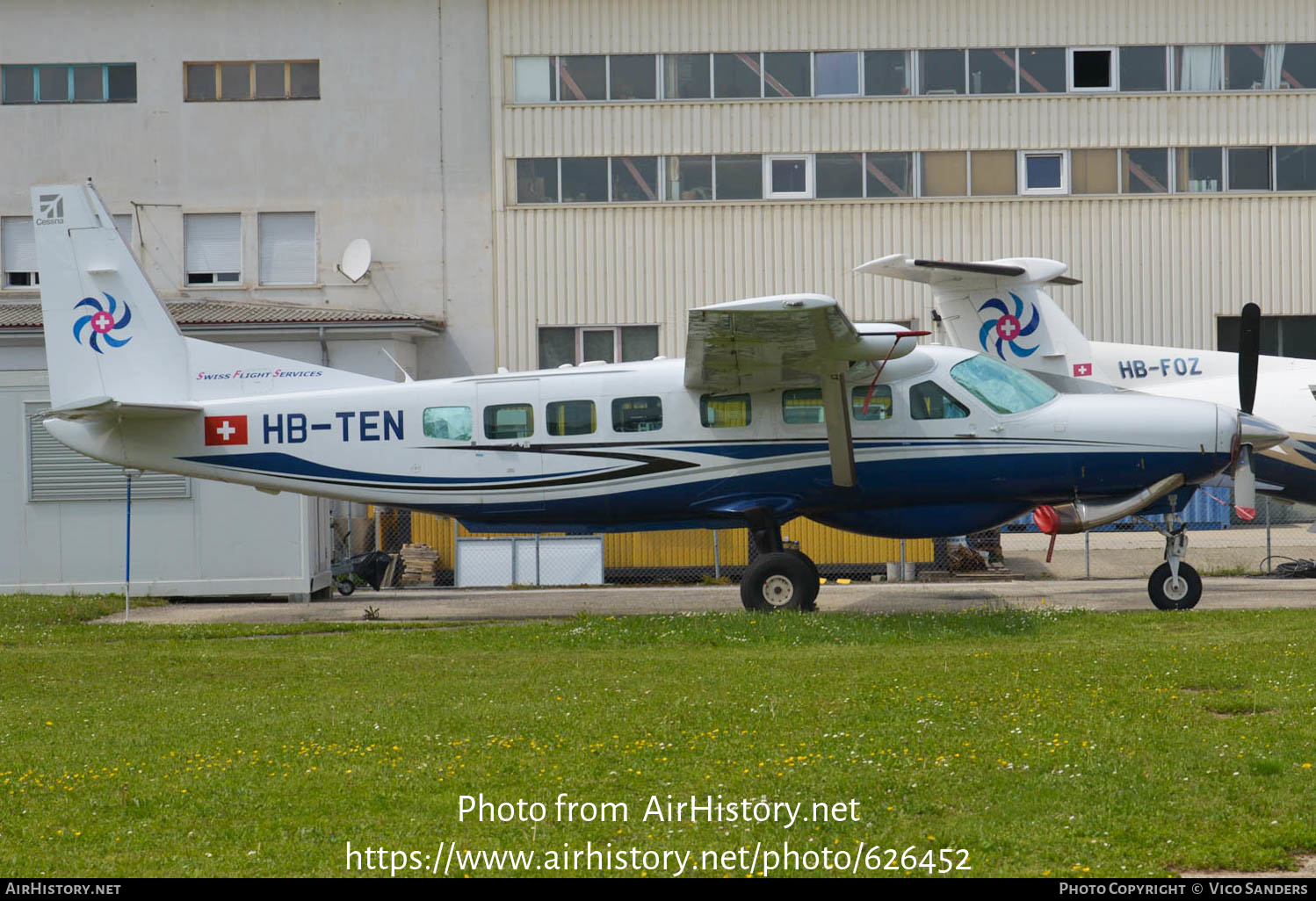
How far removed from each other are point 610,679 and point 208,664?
4238 millimetres

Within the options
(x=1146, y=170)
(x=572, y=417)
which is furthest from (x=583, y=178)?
(x=572, y=417)

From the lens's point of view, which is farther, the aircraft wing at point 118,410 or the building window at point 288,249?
the building window at point 288,249

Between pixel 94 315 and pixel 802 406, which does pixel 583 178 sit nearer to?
pixel 94 315

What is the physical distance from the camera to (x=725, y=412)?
16.0 metres

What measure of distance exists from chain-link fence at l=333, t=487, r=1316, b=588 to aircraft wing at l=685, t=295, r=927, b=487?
21.2 feet

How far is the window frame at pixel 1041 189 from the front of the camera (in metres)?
32.7

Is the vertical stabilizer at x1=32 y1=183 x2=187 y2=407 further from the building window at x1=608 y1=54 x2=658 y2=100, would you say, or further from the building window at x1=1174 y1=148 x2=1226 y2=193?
the building window at x1=1174 y1=148 x2=1226 y2=193

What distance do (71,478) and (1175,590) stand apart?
15171mm

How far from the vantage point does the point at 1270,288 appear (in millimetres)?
32344

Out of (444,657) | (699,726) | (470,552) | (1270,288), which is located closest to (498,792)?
(699,726)

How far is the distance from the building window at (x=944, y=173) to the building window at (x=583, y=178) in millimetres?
7733

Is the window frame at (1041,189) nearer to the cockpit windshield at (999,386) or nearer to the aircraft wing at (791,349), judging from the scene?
the cockpit windshield at (999,386)

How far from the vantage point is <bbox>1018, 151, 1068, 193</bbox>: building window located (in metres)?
32.8

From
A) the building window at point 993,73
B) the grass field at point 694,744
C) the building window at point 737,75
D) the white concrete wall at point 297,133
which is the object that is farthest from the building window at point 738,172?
the grass field at point 694,744
